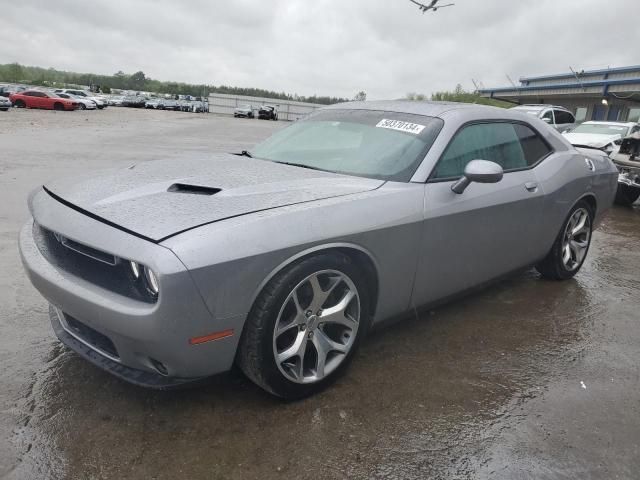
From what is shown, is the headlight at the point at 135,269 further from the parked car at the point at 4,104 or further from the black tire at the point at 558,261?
the parked car at the point at 4,104

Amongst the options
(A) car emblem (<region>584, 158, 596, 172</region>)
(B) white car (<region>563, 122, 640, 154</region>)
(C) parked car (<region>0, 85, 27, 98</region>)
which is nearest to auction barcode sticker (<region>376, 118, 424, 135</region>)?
(A) car emblem (<region>584, 158, 596, 172</region>)

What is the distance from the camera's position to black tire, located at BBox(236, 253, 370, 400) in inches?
85.6

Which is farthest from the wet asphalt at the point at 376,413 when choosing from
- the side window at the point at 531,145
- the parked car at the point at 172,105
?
the parked car at the point at 172,105

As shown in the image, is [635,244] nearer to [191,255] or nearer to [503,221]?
[503,221]

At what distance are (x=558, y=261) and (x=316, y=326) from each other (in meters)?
Result: 2.72

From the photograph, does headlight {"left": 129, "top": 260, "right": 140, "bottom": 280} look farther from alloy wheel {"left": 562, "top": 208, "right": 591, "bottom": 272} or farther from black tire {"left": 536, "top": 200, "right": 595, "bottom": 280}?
alloy wheel {"left": 562, "top": 208, "right": 591, "bottom": 272}

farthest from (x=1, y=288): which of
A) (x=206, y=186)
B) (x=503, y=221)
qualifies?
(x=503, y=221)

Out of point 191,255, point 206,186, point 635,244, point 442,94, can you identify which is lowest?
point 635,244

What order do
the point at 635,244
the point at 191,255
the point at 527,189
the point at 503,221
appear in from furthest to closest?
the point at 635,244
the point at 527,189
the point at 503,221
the point at 191,255

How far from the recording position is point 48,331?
2992mm

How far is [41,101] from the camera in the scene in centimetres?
3409

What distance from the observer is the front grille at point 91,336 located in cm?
222

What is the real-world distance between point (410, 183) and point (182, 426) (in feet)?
5.56

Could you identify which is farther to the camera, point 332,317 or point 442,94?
point 442,94
